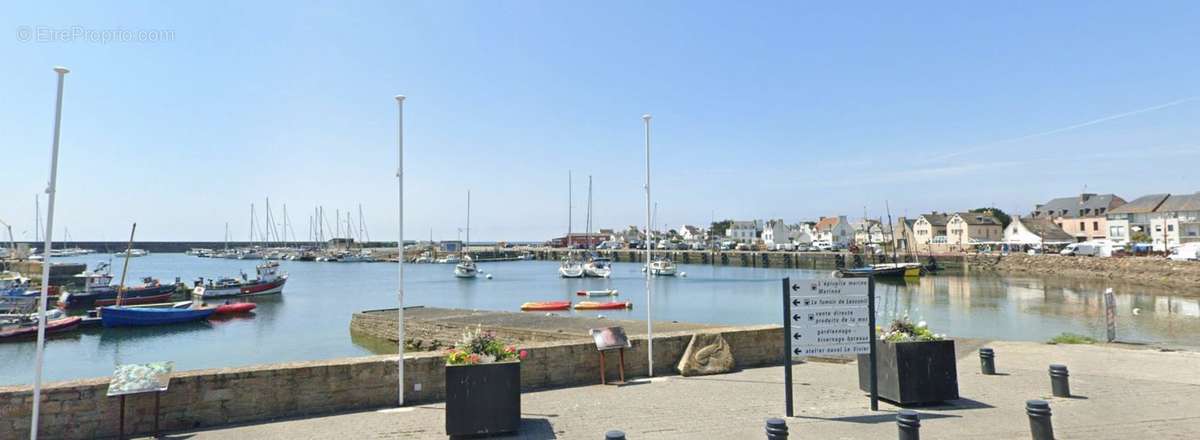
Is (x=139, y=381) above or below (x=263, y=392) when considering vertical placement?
above

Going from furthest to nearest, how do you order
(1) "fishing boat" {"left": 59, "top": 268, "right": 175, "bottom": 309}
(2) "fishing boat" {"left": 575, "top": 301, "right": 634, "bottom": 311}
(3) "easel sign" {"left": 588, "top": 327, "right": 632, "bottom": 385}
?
(1) "fishing boat" {"left": 59, "top": 268, "right": 175, "bottom": 309} → (2) "fishing boat" {"left": 575, "top": 301, "right": 634, "bottom": 311} → (3) "easel sign" {"left": 588, "top": 327, "right": 632, "bottom": 385}

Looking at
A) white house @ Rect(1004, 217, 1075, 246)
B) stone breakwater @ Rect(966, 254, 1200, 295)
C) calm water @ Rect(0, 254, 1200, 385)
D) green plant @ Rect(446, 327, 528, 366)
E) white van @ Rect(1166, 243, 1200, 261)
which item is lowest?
calm water @ Rect(0, 254, 1200, 385)

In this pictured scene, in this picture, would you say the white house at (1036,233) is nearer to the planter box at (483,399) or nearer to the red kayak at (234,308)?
the red kayak at (234,308)

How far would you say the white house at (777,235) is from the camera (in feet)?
461

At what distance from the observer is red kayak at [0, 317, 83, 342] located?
30.9 meters

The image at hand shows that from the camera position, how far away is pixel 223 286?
54375mm

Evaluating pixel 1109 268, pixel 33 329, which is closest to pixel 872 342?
pixel 33 329

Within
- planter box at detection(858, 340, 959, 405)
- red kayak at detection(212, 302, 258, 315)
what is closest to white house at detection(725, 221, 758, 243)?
red kayak at detection(212, 302, 258, 315)

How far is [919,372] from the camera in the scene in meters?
8.36

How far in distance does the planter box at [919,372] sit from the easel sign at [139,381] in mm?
8937

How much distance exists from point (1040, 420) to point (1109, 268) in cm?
6926

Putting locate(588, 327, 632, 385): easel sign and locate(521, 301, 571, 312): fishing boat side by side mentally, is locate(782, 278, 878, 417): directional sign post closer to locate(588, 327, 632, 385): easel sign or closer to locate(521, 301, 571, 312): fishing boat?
locate(588, 327, 632, 385): easel sign

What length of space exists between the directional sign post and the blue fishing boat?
40.5 metres

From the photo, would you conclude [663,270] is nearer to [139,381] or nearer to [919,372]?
[919,372]
